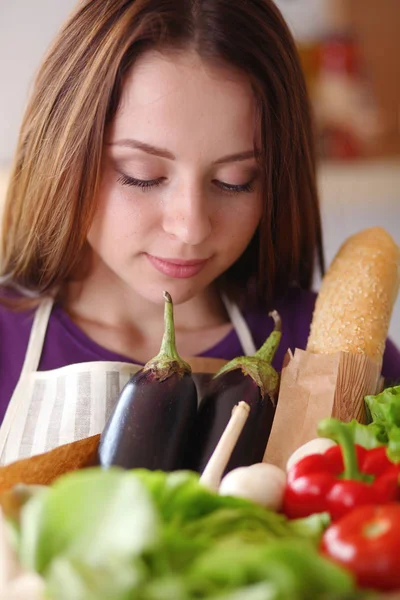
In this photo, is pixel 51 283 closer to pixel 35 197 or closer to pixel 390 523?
pixel 35 197

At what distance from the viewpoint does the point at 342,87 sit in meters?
2.23

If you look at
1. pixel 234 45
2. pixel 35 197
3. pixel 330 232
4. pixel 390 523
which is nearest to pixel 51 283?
pixel 35 197

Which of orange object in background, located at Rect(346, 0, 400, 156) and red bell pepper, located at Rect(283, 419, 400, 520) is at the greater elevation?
orange object in background, located at Rect(346, 0, 400, 156)

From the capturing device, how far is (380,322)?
97 centimetres

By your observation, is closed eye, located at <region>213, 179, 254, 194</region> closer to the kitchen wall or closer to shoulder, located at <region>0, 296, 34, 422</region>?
shoulder, located at <region>0, 296, 34, 422</region>

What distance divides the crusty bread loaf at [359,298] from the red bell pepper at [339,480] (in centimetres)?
28

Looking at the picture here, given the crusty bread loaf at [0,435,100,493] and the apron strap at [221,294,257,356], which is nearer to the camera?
the crusty bread loaf at [0,435,100,493]

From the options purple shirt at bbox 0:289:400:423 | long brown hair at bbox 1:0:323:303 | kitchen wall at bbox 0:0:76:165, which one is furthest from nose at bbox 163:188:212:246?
kitchen wall at bbox 0:0:76:165

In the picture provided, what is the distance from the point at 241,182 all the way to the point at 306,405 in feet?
0.90

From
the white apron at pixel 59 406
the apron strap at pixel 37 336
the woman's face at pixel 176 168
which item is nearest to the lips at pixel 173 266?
the woman's face at pixel 176 168

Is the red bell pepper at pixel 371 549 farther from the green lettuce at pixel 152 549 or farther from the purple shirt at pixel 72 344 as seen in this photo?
the purple shirt at pixel 72 344

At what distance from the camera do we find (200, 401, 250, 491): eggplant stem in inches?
25.6

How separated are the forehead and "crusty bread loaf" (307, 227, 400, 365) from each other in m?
0.21

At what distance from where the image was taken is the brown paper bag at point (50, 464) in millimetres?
704
